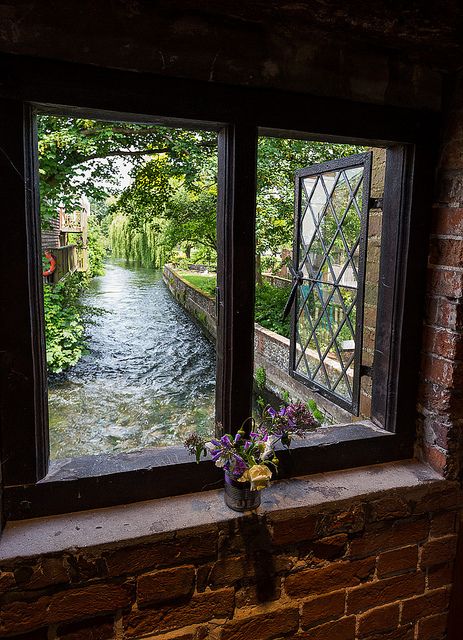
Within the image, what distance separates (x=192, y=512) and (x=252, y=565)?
0.26 meters

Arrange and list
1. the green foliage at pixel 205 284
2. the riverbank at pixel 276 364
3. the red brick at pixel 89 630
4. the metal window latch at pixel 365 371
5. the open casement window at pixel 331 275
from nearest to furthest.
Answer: the red brick at pixel 89 630
the metal window latch at pixel 365 371
the open casement window at pixel 331 275
the riverbank at pixel 276 364
the green foliage at pixel 205 284

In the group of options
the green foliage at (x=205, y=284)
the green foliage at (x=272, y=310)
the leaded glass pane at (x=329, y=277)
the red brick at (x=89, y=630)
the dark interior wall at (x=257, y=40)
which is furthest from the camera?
the green foliage at (x=205, y=284)

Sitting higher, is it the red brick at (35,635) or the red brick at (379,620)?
the red brick at (35,635)

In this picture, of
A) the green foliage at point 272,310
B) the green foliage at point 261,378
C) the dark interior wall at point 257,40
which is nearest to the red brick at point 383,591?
the dark interior wall at point 257,40

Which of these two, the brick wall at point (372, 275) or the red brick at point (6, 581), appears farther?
the brick wall at point (372, 275)

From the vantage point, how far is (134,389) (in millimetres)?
6664

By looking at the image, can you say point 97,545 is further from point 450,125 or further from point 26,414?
point 450,125

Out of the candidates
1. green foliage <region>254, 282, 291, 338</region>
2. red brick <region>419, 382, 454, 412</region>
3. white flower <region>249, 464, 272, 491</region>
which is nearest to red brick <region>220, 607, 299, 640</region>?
white flower <region>249, 464, 272, 491</region>

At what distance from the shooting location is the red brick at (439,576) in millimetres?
1633

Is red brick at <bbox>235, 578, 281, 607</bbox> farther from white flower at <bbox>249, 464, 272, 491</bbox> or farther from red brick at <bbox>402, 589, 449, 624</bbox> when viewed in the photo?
red brick at <bbox>402, 589, 449, 624</bbox>

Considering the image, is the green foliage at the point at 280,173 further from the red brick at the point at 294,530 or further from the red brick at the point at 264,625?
the red brick at the point at 264,625

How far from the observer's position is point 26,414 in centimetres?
127

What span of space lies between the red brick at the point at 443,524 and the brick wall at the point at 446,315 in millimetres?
153

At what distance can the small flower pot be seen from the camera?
1363mm
